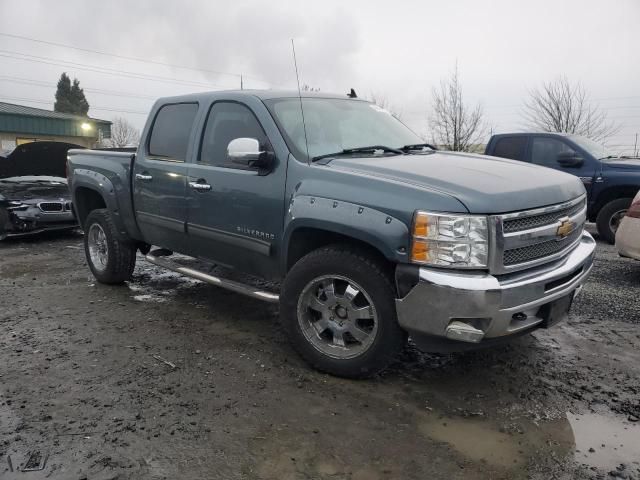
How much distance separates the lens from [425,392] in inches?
129

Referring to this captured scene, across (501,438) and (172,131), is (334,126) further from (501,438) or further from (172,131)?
(501,438)

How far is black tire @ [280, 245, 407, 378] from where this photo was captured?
3.13m

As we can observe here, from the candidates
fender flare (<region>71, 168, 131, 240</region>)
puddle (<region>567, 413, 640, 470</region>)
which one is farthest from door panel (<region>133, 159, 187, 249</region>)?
puddle (<region>567, 413, 640, 470</region>)

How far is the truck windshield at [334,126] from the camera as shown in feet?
12.5

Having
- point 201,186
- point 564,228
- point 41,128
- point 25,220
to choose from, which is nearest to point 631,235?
point 564,228

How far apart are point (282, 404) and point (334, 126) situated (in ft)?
6.98

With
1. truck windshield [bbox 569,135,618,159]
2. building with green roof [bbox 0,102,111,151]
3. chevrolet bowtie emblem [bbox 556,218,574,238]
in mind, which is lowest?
chevrolet bowtie emblem [bbox 556,218,574,238]

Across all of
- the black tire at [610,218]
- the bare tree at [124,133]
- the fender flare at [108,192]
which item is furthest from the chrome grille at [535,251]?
the bare tree at [124,133]

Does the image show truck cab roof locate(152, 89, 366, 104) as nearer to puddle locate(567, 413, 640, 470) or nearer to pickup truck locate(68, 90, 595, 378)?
pickup truck locate(68, 90, 595, 378)

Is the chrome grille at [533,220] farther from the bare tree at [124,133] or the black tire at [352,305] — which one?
the bare tree at [124,133]

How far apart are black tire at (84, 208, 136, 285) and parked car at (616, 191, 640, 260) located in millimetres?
5112

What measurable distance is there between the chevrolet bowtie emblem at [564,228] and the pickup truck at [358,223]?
0.01 meters

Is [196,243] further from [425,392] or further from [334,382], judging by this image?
[425,392]

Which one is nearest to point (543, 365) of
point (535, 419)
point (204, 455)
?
point (535, 419)
